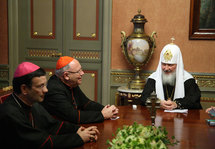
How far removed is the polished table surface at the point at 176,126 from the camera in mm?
2351

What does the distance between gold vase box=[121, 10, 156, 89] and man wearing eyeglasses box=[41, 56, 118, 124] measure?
2012mm

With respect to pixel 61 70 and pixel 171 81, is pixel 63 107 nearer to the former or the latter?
pixel 61 70

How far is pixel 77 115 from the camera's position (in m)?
2.88

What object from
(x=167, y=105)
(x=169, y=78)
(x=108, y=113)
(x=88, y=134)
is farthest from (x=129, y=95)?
(x=88, y=134)

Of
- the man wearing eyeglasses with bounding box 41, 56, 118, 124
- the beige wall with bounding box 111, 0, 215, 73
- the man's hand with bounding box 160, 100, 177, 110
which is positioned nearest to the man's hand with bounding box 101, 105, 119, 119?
the man wearing eyeglasses with bounding box 41, 56, 118, 124

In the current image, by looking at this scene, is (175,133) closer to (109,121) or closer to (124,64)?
(109,121)

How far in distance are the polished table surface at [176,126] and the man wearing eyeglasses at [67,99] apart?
89 millimetres

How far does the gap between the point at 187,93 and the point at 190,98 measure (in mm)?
248

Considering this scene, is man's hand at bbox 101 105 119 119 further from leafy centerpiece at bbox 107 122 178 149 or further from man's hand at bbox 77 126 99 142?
leafy centerpiece at bbox 107 122 178 149

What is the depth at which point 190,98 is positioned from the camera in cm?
391

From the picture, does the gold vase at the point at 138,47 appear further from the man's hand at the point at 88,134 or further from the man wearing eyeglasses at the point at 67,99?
the man's hand at the point at 88,134

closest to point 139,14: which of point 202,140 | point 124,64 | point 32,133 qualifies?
point 124,64

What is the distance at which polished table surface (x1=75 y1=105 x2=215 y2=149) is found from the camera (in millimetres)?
2351

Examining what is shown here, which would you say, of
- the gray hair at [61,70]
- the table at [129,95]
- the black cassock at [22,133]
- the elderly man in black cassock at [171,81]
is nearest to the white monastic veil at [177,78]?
the elderly man in black cassock at [171,81]
